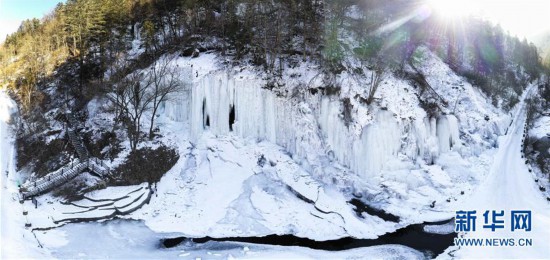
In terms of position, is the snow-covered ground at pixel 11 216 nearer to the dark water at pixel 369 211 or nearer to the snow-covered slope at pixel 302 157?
the snow-covered slope at pixel 302 157

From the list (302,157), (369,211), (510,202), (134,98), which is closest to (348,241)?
(369,211)

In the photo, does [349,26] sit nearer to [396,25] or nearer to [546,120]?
[396,25]

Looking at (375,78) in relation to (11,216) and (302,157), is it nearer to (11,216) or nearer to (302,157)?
(302,157)

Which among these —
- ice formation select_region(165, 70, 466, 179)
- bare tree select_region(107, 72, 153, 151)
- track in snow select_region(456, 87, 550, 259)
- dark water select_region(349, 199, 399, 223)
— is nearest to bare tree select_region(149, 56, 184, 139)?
bare tree select_region(107, 72, 153, 151)

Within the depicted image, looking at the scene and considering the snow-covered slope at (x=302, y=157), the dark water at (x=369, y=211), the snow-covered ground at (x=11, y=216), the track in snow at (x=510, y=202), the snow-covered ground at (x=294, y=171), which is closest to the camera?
the snow-covered ground at (x=11, y=216)

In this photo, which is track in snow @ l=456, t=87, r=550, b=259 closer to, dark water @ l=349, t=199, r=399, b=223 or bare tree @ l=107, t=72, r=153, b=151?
dark water @ l=349, t=199, r=399, b=223

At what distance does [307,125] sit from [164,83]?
414 inches

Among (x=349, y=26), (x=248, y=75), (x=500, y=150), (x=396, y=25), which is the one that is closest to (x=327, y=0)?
(x=349, y=26)

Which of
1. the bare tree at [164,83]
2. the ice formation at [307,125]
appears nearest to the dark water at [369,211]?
the ice formation at [307,125]

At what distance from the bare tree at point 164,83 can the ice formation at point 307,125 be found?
0.88m

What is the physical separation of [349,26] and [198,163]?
1946 centimetres

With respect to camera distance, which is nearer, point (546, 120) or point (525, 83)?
point (546, 120)

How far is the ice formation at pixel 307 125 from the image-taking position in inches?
994

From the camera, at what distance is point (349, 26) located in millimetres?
35812
